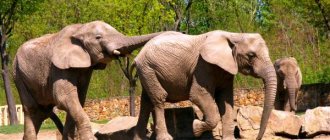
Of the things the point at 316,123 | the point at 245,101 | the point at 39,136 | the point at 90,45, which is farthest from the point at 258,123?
the point at 245,101

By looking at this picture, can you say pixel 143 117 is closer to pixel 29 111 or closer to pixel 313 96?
pixel 29 111

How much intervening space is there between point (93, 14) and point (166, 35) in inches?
859

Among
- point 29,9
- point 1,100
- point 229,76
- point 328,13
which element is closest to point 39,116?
point 229,76

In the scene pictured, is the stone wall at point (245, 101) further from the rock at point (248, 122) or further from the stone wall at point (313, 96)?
the rock at point (248, 122)

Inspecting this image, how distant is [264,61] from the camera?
1059 cm

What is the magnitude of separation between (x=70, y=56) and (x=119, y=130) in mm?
2282

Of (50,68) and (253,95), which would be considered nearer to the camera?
(50,68)

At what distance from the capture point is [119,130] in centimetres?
1265

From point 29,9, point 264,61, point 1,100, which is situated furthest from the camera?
point 1,100

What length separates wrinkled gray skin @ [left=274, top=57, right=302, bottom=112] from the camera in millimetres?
16844

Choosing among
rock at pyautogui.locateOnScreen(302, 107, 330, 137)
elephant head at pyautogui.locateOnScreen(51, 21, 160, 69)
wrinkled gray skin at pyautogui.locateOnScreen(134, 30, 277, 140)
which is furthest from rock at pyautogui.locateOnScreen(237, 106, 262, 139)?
elephant head at pyautogui.locateOnScreen(51, 21, 160, 69)

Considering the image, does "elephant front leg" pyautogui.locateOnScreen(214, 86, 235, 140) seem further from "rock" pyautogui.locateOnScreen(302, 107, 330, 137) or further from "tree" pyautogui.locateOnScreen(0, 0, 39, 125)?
"tree" pyautogui.locateOnScreen(0, 0, 39, 125)

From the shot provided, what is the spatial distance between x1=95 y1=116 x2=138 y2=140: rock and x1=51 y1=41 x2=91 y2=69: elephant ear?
1993 mm

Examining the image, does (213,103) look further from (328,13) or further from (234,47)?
(328,13)
